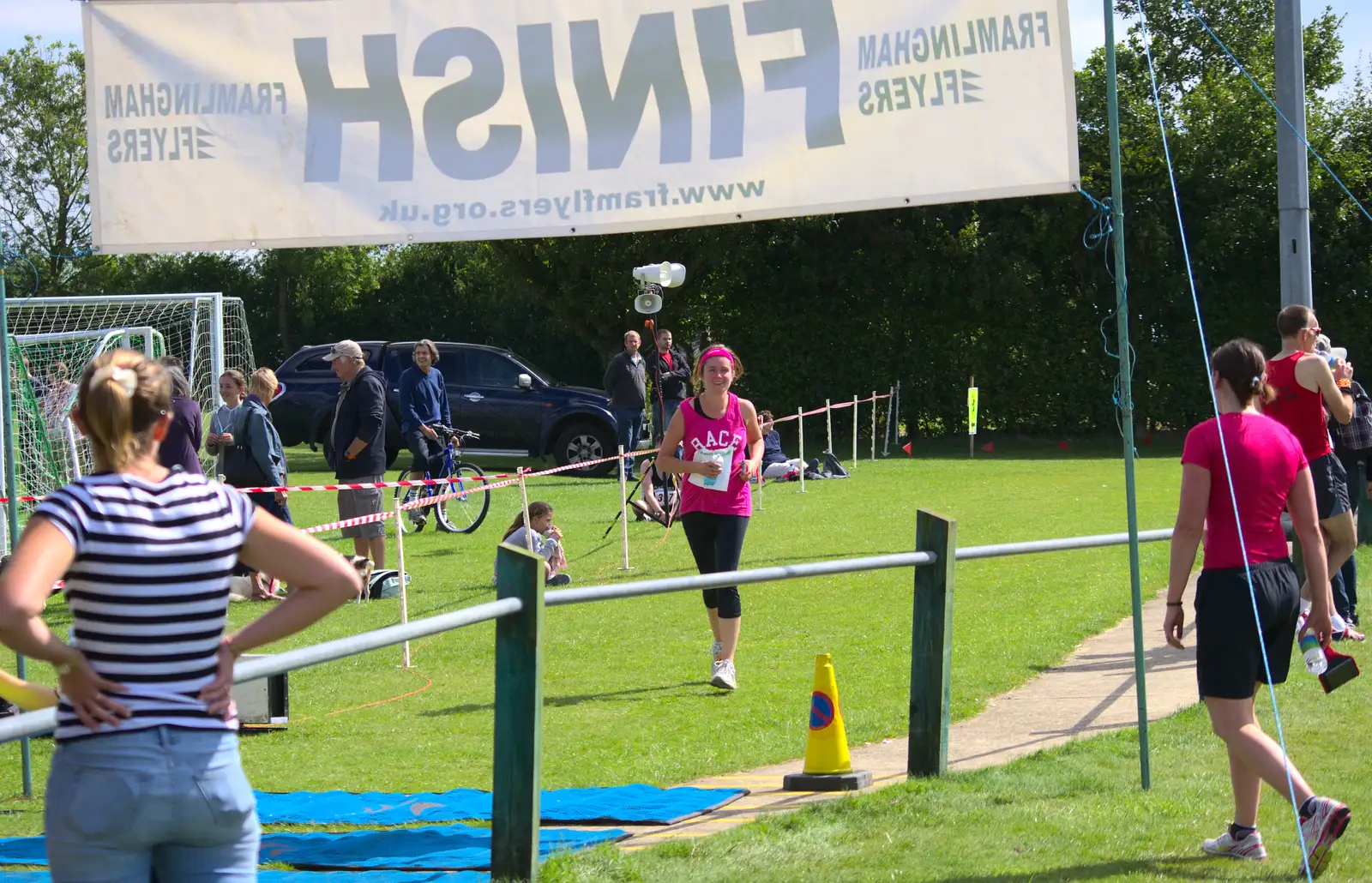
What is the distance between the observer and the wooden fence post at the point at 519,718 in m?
4.70

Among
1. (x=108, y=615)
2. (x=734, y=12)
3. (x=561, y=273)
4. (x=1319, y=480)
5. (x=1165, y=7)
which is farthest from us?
(x=1165, y=7)

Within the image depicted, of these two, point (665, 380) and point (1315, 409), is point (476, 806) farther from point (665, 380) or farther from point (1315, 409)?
point (665, 380)

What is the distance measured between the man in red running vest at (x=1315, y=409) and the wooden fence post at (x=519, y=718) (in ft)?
17.9

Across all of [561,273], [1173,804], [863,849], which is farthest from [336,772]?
[561,273]

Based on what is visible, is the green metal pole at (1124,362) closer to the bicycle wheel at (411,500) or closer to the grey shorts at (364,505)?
the grey shorts at (364,505)

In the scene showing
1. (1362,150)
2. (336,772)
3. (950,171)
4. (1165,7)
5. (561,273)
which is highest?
Answer: (1165,7)

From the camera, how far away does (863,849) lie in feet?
17.4

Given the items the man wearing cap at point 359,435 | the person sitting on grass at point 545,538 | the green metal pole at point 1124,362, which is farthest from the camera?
the man wearing cap at point 359,435

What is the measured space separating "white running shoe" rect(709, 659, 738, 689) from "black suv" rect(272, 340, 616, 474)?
14.7 metres

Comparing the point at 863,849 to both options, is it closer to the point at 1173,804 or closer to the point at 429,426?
the point at 1173,804

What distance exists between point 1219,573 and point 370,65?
379 centimetres

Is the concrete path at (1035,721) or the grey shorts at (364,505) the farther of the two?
the grey shorts at (364,505)

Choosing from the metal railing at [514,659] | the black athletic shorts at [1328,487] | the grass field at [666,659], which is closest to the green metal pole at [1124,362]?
the metal railing at [514,659]

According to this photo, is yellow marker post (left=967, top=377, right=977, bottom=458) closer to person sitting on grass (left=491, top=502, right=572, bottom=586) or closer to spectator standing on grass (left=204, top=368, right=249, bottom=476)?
person sitting on grass (left=491, top=502, right=572, bottom=586)
